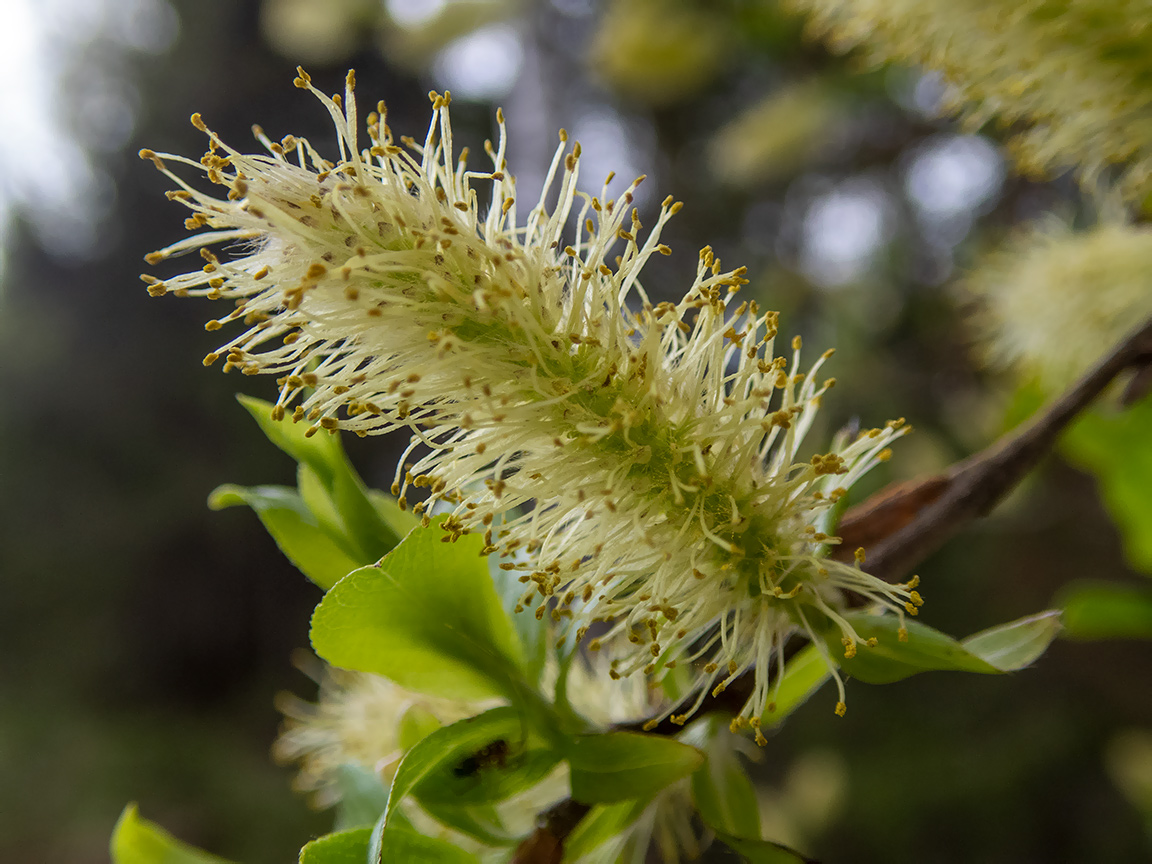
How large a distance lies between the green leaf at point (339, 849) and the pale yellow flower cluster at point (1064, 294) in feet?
2.03

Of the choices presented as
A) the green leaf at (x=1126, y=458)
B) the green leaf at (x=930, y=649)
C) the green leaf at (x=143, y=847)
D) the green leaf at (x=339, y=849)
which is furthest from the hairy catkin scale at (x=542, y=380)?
the green leaf at (x=1126, y=458)

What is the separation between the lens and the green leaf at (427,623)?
0.33m

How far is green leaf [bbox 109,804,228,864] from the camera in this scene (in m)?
0.44

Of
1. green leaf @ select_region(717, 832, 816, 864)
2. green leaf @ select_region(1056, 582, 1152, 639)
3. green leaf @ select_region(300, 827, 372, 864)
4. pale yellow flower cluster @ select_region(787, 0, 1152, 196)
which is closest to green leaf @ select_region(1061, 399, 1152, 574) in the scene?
green leaf @ select_region(1056, 582, 1152, 639)

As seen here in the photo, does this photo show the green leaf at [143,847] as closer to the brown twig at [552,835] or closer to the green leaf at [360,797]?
the green leaf at [360,797]

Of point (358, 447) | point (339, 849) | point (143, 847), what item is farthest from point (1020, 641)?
point (358, 447)

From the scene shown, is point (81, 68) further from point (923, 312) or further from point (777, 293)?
point (923, 312)

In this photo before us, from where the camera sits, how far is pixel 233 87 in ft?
12.4

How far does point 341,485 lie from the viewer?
37cm

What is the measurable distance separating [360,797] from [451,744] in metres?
0.15

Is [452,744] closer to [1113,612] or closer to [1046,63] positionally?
[1046,63]

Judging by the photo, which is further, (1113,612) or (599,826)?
(1113,612)

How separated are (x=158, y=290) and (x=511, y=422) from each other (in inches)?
5.9

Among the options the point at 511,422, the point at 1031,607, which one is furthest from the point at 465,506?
the point at 1031,607
